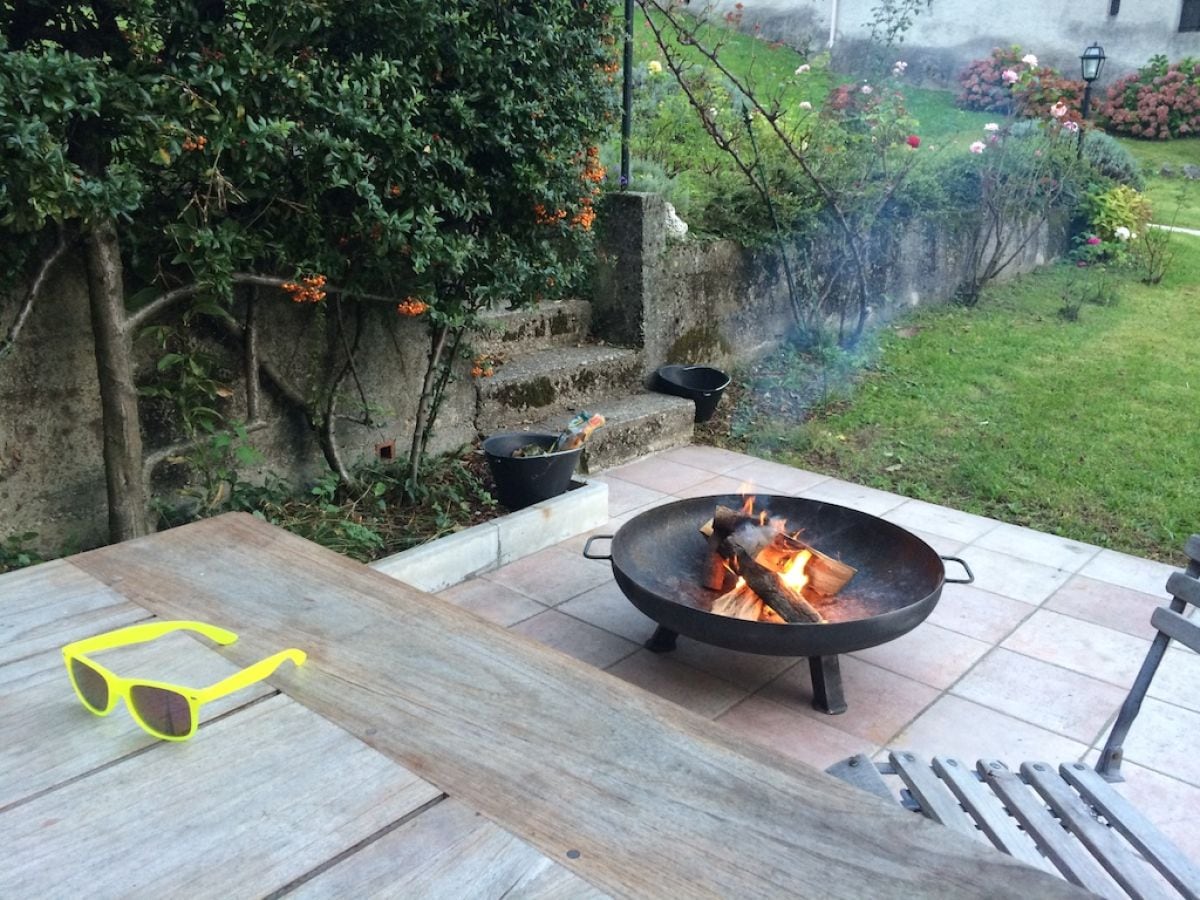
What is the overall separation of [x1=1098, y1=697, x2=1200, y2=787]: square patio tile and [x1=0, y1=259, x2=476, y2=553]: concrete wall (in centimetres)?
286

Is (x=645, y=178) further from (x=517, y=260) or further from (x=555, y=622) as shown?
(x=555, y=622)

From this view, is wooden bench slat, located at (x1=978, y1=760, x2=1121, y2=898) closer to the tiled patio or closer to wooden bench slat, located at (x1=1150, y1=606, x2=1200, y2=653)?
wooden bench slat, located at (x1=1150, y1=606, x2=1200, y2=653)

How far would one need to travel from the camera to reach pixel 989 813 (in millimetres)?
1735

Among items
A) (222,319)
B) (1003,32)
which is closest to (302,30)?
(222,319)

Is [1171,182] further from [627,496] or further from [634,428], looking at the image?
[627,496]

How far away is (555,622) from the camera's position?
129 inches

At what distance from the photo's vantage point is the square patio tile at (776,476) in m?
4.59

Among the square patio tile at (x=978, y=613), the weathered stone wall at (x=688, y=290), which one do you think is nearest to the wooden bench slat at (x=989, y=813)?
the square patio tile at (x=978, y=613)

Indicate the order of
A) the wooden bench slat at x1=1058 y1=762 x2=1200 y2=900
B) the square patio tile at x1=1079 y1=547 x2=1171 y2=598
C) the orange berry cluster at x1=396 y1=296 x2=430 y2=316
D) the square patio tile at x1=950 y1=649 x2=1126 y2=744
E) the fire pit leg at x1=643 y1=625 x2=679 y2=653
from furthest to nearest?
the square patio tile at x1=1079 y1=547 x2=1171 y2=598 → the orange berry cluster at x1=396 y1=296 x2=430 y2=316 → the fire pit leg at x1=643 y1=625 x2=679 y2=653 → the square patio tile at x1=950 y1=649 x2=1126 y2=744 → the wooden bench slat at x1=1058 y1=762 x2=1200 y2=900

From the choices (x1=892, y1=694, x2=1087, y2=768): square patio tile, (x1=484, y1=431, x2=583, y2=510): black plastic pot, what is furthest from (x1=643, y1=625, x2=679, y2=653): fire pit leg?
(x1=484, y1=431, x2=583, y2=510): black plastic pot

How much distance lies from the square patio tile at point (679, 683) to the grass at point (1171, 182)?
8274 millimetres

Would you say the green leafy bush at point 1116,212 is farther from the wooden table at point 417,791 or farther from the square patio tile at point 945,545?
the wooden table at point 417,791

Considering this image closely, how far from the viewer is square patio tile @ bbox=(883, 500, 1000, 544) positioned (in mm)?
4102

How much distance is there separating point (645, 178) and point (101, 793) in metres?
4.83
